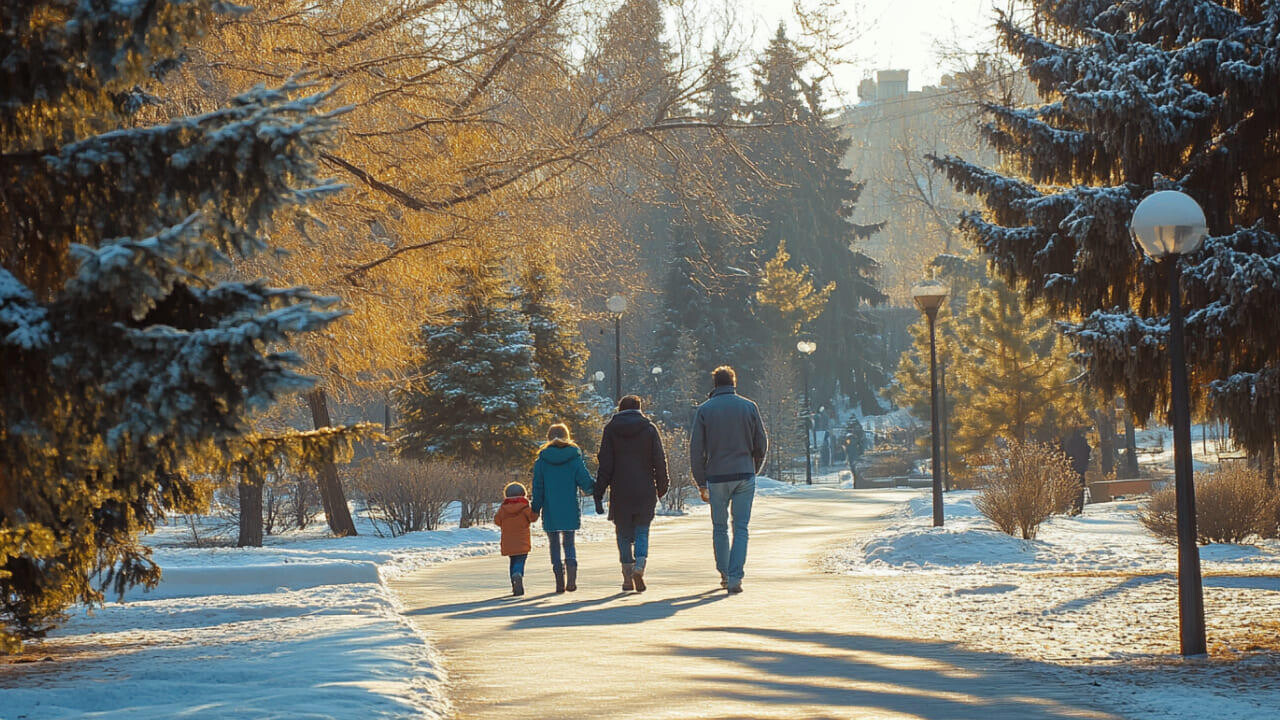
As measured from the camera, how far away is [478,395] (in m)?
35.7

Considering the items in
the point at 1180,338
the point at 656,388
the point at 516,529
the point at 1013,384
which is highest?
the point at 656,388

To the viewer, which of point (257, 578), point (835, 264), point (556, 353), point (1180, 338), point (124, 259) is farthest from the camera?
point (835, 264)

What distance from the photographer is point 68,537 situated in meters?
7.28

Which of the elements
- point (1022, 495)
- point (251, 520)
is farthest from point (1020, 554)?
point (251, 520)

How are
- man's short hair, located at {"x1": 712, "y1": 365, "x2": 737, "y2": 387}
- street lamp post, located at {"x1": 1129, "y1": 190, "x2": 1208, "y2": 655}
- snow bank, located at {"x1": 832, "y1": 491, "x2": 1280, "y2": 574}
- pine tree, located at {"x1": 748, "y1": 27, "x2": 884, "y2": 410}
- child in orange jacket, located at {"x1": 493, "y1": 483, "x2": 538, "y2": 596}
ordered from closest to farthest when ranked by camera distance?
street lamp post, located at {"x1": 1129, "y1": 190, "x2": 1208, "y2": 655} → child in orange jacket, located at {"x1": 493, "y1": 483, "x2": 538, "y2": 596} → man's short hair, located at {"x1": 712, "y1": 365, "x2": 737, "y2": 387} → snow bank, located at {"x1": 832, "y1": 491, "x2": 1280, "y2": 574} → pine tree, located at {"x1": 748, "y1": 27, "x2": 884, "y2": 410}

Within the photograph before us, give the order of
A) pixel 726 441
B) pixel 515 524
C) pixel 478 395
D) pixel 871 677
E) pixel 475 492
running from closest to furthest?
pixel 871 677 → pixel 726 441 → pixel 515 524 → pixel 475 492 → pixel 478 395

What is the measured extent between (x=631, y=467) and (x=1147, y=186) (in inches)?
222

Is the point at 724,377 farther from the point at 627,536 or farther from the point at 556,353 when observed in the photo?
the point at 556,353

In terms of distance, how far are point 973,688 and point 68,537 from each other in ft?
16.3

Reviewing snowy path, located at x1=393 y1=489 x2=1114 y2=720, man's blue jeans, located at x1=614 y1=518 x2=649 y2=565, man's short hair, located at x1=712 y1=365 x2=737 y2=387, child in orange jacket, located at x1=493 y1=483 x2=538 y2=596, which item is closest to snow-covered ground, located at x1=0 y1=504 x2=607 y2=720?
snowy path, located at x1=393 y1=489 x2=1114 y2=720

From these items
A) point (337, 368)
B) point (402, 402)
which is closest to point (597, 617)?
point (337, 368)

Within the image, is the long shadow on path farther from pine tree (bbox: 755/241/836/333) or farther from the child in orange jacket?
pine tree (bbox: 755/241/836/333)

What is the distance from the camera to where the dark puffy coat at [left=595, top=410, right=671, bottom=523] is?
42.7 feet

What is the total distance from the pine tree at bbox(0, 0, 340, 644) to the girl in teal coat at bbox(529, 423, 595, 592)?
25.0 ft
